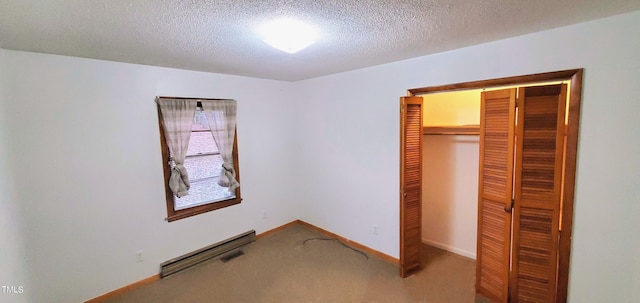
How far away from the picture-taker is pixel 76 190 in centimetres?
243

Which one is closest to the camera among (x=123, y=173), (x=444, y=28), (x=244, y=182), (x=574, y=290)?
(x=444, y=28)

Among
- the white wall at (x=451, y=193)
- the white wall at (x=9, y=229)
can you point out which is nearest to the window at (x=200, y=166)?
the white wall at (x=9, y=229)

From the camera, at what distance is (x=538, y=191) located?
2.04m

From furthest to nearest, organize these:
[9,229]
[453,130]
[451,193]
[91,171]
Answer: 1. [451,193]
2. [453,130]
3. [91,171]
4. [9,229]

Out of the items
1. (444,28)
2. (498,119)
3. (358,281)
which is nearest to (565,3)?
(444,28)

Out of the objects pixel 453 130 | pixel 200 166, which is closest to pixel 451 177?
pixel 453 130

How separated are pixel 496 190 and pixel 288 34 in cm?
209

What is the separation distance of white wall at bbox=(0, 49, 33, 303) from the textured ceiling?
61 cm

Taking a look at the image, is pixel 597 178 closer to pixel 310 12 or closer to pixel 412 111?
Result: pixel 412 111

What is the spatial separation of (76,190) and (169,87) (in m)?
1.31

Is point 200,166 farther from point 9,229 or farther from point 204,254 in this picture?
point 9,229

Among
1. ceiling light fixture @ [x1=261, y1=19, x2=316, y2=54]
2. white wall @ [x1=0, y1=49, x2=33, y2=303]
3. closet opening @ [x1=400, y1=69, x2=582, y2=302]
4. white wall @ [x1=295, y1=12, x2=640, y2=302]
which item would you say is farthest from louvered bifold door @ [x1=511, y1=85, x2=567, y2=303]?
white wall @ [x1=0, y1=49, x2=33, y2=303]

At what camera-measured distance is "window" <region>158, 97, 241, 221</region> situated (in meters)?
3.00

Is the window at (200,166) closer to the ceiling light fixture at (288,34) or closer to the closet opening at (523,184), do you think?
the ceiling light fixture at (288,34)
